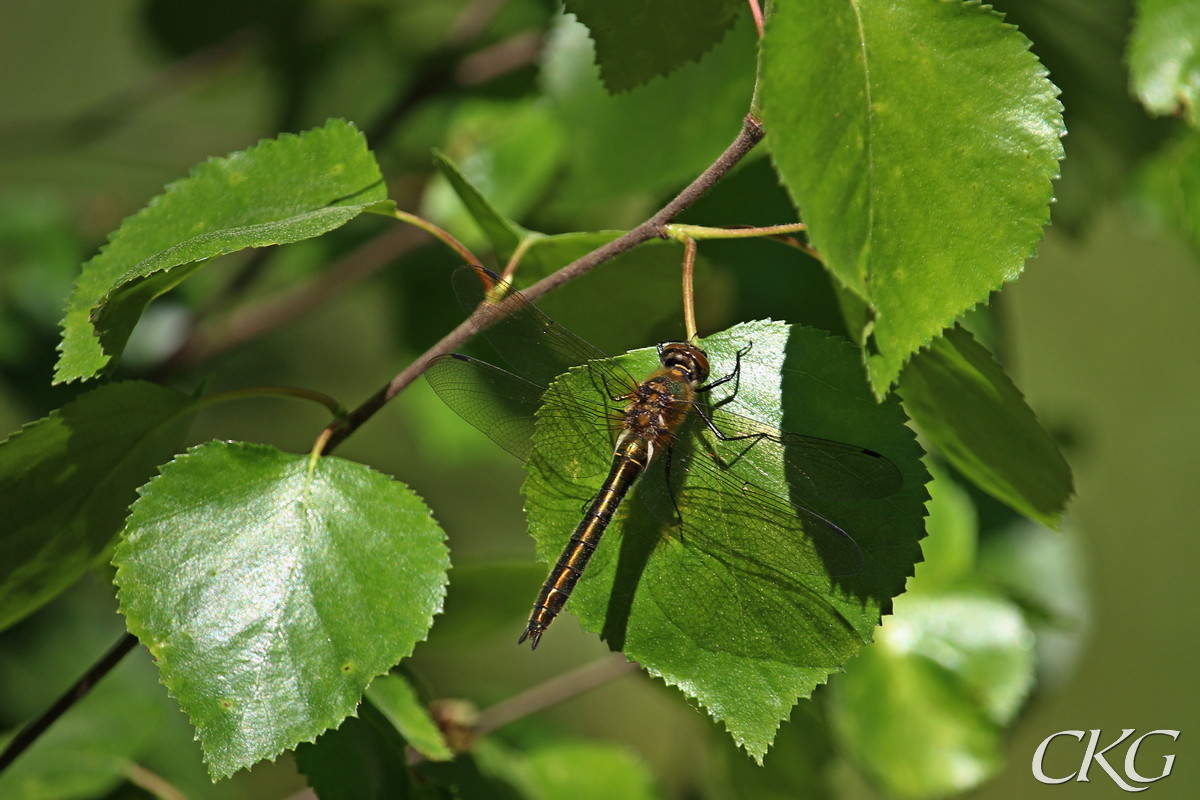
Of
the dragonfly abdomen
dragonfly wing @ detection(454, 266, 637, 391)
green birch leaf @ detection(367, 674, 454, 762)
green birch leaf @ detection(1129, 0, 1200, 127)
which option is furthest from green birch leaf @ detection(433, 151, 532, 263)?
green birch leaf @ detection(1129, 0, 1200, 127)

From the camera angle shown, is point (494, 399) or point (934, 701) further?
point (934, 701)

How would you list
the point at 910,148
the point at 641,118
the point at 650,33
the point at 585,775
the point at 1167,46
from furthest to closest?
the point at 585,775 → the point at 641,118 → the point at 1167,46 → the point at 650,33 → the point at 910,148

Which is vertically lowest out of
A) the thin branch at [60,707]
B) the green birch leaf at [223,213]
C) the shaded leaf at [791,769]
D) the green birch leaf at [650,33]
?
the shaded leaf at [791,769]

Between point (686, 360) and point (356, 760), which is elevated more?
point (686, 360)

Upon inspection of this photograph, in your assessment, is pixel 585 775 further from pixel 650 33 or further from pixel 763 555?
pixel 650 33

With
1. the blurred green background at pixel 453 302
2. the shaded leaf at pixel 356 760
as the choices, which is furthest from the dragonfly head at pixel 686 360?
the shaded leaf at pixel 356 760

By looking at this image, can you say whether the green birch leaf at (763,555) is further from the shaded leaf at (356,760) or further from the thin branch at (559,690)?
the thin branch at (559,690)

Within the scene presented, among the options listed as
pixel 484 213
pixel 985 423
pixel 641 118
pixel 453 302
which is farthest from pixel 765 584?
pixel 453 302

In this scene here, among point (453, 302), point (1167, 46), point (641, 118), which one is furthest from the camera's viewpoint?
point (453, 302)
